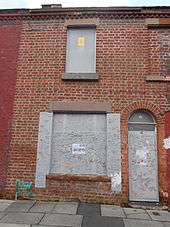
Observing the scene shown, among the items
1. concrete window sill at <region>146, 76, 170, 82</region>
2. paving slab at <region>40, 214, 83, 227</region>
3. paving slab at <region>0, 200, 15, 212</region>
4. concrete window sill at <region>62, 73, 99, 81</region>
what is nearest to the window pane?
concrete window sill at <region>146, 76, 170, 82</region>

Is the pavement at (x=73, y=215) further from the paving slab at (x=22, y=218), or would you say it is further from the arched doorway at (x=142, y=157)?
the arched doorway at (x=142, y=157)

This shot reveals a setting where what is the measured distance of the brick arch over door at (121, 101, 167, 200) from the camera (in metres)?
7.98

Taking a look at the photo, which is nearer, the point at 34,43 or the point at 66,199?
the point at 66,199

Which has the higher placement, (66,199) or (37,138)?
(37,138)

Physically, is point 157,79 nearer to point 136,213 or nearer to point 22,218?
point 136,213

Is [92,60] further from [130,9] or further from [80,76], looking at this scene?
[130,9]

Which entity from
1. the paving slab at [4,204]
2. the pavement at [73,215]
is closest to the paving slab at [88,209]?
the pavement at [73,215]

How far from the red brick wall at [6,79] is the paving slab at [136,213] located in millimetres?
4124

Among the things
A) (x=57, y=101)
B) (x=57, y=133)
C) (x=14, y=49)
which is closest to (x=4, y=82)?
(x=14, y=49)

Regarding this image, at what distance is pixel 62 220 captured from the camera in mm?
6266

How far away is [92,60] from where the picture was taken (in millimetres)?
9047

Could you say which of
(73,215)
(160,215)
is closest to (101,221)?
(73,215)

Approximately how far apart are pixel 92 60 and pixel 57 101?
198cm

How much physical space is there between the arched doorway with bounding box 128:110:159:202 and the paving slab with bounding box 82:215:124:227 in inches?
70.2
